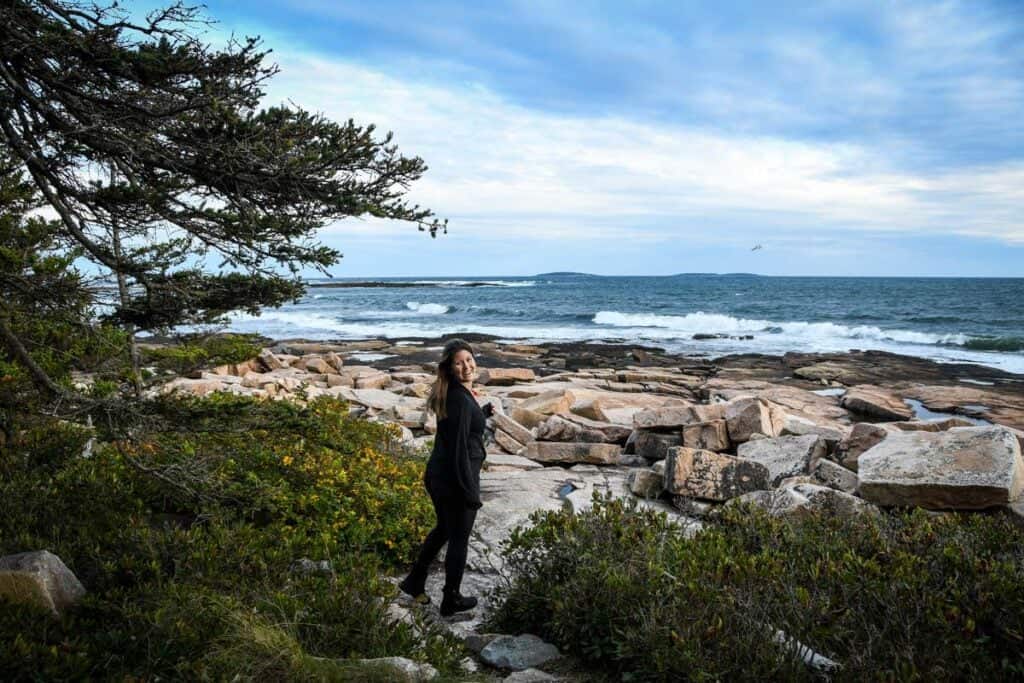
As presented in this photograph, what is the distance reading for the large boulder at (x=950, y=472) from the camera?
6.84 metres

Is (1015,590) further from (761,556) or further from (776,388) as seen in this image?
(776,388)

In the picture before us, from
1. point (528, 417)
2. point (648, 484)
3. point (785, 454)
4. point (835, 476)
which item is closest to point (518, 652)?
point (648, 484)

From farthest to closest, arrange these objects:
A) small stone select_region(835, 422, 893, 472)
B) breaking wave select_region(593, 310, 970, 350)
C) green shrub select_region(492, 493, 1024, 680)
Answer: breaking wave select_region(593, 310, 970, 350) < small stone select_region(835, 422, 893, 472) < green shrub select_region(492, 493, 1024, 680)

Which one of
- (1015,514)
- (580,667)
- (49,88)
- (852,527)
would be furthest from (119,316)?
(1015,514)

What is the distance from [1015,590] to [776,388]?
16.2 meters

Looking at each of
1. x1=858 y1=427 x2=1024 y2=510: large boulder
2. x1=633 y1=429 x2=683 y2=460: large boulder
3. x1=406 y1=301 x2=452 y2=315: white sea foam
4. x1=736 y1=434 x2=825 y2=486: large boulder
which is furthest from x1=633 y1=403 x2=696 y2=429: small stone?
x1=406 y1=301 x2=452 y2=315: white sea foam

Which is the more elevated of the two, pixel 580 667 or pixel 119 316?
Result: pixel 119 316

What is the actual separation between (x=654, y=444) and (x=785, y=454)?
2.44m

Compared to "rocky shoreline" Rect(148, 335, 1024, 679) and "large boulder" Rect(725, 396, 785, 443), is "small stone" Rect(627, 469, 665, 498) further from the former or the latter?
"large boulder" Rect(725, 396, 785, 443)

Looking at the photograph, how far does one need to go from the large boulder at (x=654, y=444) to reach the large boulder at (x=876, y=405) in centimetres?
761

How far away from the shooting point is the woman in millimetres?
5461

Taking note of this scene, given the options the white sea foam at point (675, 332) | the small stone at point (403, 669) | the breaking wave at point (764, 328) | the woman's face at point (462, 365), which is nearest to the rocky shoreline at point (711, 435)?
the small stone at point (403, 669)

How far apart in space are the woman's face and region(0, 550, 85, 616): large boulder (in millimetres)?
2730

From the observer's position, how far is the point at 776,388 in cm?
1986
